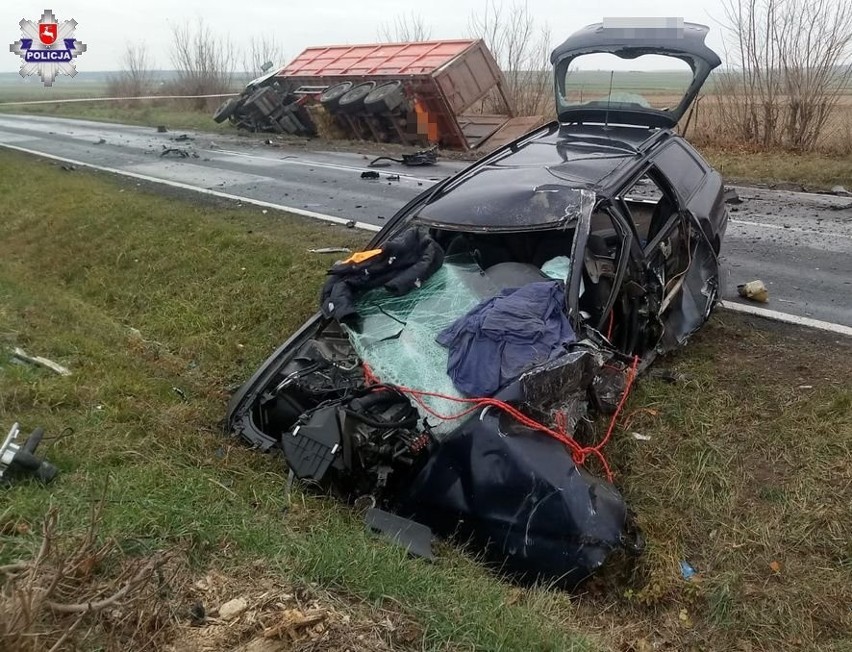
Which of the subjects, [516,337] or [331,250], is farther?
[331,250]

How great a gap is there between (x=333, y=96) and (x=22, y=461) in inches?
583

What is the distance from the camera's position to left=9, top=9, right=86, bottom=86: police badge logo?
932 inches

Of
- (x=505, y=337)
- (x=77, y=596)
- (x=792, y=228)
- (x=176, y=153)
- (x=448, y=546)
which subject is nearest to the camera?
(x=77, y=596)

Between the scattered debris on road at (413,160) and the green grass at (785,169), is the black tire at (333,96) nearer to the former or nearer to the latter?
the scattered debris on road at (413,160)

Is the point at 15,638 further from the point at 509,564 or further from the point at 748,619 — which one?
the point at 748,619

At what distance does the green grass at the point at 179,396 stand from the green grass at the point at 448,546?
0.05 feet

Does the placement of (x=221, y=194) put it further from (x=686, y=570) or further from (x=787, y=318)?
(x=686, y=570)

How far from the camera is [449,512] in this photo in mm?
3209

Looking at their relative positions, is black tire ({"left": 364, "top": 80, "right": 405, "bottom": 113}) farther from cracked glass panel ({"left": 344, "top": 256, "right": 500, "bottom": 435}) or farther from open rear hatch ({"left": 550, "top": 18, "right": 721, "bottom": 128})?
cracked glass panel ({"left": 344, "top": 256, "right": 500, "bottom": 435})

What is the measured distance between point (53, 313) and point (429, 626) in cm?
494

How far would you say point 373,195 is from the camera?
1029 cm

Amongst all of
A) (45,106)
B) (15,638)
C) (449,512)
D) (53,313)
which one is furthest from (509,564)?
(45,106)

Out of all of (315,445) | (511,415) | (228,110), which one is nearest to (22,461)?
(315,445)

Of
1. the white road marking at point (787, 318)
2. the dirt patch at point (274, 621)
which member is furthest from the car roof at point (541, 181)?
the dirt patch at point (274, 621)
